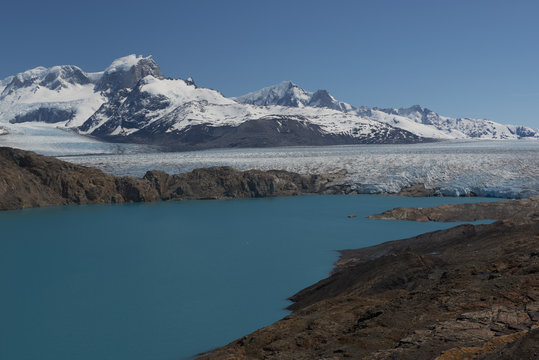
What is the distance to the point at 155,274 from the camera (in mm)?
19000

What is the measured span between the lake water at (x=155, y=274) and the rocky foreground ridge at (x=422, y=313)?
8.11 ft

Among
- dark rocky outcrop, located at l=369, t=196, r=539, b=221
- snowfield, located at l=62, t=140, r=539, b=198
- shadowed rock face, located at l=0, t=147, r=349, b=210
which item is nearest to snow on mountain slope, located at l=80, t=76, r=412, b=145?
snowfield, located at l=62, t=140, r=539, b=198

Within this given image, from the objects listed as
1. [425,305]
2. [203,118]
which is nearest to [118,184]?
[425,305]

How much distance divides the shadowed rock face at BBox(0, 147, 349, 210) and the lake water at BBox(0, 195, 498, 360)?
499 centimetres

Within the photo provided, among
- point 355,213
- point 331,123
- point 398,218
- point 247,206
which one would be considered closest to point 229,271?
point 398,218

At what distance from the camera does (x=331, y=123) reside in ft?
550

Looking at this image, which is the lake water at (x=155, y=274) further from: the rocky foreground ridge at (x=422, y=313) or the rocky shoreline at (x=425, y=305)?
the rocky foreground ridge at (x=422, y=313)

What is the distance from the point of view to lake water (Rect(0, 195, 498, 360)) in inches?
494

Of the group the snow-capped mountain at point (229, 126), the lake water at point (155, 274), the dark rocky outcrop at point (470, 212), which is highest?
the snow-capped mountain at point (229, 126)

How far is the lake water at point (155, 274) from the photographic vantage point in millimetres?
12545

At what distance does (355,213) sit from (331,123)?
133m

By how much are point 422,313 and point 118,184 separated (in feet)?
139

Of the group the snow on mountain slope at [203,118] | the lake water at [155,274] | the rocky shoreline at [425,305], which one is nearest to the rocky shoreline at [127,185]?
the lake water at [155,274]

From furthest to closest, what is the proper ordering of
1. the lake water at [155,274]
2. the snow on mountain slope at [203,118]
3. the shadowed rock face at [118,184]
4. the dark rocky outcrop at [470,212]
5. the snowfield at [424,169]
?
the snow on mountain slope at [203,118]
the snowfield at [424,169]
the shadowed rock face at [118,184]
the dark rocky outcrop at [470,212]
the lake water at [155,274]
